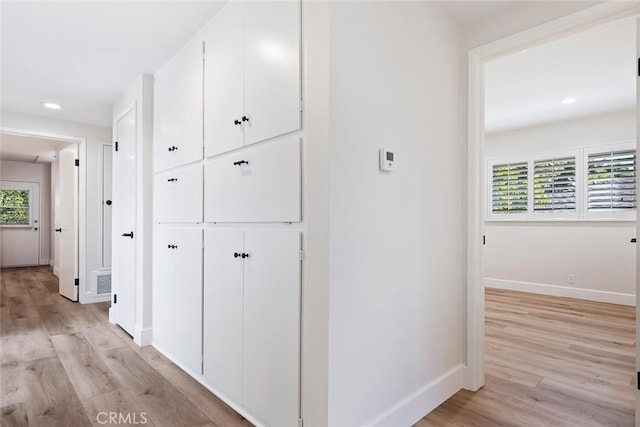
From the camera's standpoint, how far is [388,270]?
65.2 inches

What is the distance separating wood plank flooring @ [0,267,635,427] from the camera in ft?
6.00

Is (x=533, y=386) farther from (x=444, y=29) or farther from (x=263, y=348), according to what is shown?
(x=444, y=29)

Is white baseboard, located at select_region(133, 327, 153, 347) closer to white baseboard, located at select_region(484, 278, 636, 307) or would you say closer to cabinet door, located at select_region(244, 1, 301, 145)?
cabinet door, located at select_region(244, 1, 301, 145)

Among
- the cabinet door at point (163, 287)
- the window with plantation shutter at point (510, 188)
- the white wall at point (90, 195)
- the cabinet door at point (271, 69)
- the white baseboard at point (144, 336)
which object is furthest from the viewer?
the window with plantation shutter at point (510, 188)

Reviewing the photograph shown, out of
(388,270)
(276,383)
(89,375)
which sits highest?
(388,270)

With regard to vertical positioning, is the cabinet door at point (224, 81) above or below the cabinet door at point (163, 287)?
above

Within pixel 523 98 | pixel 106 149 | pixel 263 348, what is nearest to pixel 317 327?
pixel 263 348

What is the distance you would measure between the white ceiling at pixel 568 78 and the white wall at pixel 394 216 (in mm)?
1197

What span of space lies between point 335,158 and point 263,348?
983 millimetres

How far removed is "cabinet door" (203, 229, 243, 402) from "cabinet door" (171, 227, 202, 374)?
98 mm

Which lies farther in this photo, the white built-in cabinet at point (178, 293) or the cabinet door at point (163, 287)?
the cabinet door at point (163, 287)

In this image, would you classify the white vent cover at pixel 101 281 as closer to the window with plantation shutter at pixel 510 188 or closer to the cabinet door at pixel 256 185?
the cabinet door at pixel 256 185

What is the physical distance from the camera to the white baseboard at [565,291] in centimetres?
420

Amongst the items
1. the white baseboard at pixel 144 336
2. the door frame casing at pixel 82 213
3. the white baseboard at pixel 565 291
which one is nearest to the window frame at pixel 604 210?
the white baseboard at pixel 565 291
